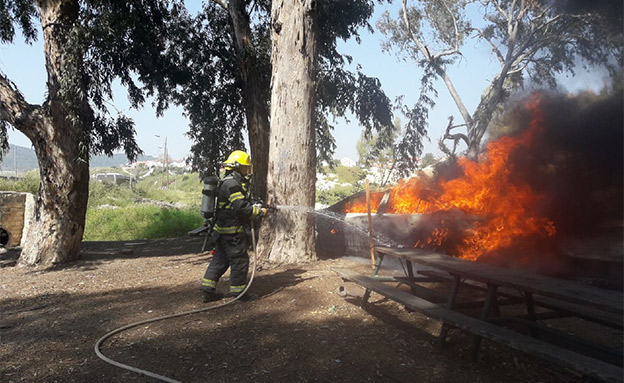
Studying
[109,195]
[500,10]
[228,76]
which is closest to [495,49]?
[500,10]

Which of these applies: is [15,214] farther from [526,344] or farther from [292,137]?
[526,344]

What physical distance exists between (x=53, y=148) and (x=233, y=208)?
5.60m

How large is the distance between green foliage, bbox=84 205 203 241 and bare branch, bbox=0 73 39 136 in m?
8.15

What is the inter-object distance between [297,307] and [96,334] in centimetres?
241

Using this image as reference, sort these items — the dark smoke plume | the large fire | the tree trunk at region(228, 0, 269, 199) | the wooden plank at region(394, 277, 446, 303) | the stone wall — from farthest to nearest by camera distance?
the stone wall
the tree trunk at region(228, 0, 269, 199)
the large fire
the dark smoke plume
the wooden plank at region(394, 277, 446, 303)

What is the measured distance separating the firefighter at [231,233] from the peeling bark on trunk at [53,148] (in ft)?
16.6

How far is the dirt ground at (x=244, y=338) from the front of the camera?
3.67 metres

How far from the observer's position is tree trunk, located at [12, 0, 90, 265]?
8773 mm

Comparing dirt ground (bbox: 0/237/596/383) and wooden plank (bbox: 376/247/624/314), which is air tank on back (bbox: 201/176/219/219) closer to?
dirt ground (bbox: 0/237/596/383)

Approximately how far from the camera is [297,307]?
5.44 m

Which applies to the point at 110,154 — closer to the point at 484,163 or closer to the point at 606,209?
the point at 484,163

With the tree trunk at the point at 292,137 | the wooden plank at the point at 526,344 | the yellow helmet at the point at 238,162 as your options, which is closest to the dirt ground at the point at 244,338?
the wooden plank at the point at 526,344

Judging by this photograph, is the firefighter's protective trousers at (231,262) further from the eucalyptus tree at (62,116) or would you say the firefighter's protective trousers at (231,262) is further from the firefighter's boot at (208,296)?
the eucalyptus tree at (62,116)

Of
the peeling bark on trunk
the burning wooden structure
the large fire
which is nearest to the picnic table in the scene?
the burning wooden structure
